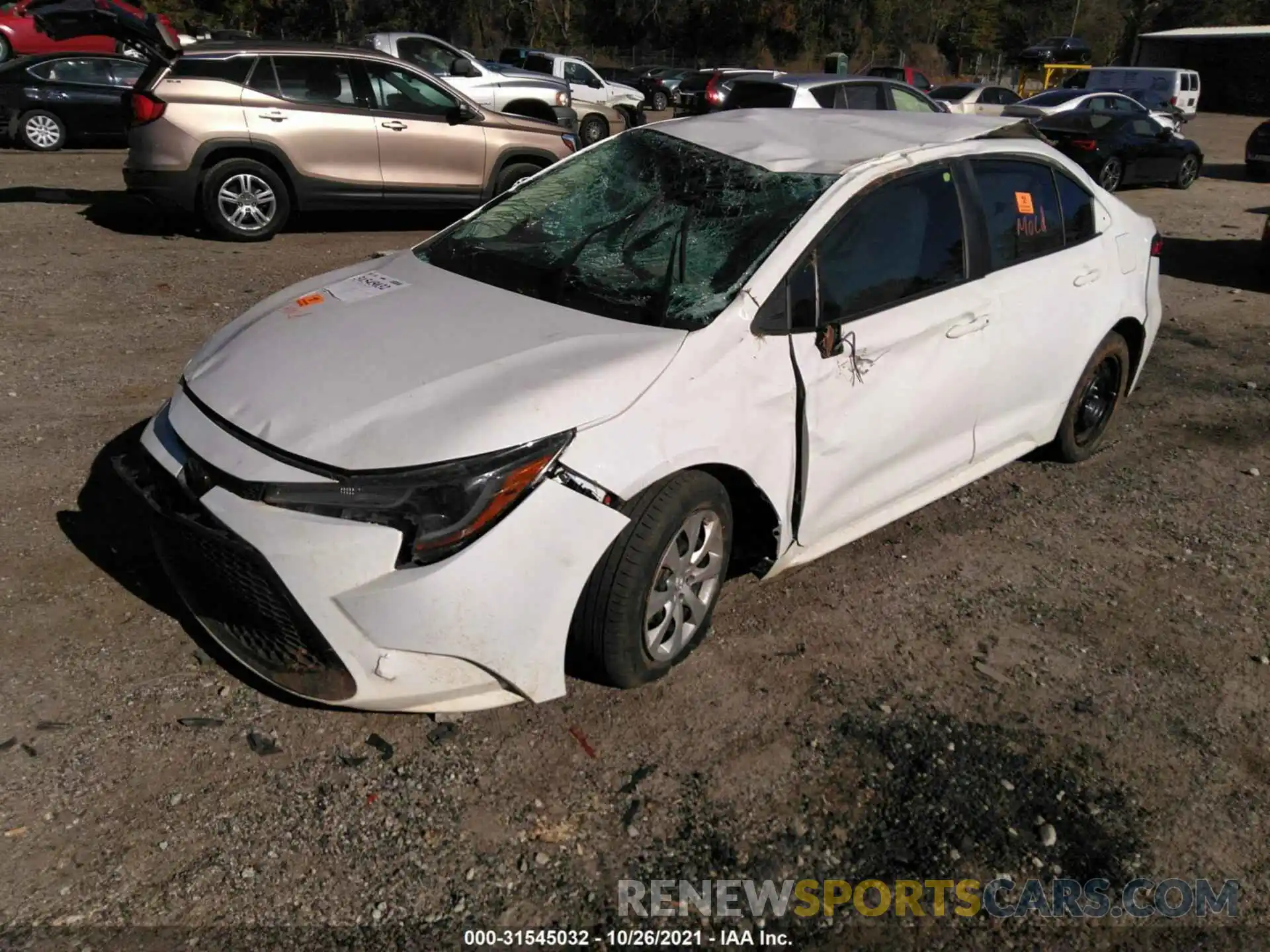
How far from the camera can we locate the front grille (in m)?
2.73

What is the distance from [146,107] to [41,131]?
7375 millimetres

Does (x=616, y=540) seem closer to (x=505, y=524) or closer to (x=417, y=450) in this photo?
(x=505, y=524)

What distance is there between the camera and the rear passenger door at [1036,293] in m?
4.11

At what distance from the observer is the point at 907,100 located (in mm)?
13492

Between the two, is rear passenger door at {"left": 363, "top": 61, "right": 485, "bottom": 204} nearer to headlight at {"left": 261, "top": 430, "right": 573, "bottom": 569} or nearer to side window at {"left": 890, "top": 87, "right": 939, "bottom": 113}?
side window at {"left": 890, "top": 87, "right": 939, "bottom": 113}

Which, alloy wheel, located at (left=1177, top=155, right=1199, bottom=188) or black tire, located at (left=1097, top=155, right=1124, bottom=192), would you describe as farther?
alloy wheel, located at (left=1177, top=155, right=1199, bottom=188)

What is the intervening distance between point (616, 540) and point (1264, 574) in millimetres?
3029

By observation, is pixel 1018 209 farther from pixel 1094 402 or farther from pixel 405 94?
pixel 405 94

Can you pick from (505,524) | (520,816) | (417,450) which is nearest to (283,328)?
(417,450)

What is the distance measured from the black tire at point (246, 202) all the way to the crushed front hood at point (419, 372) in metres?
6.26

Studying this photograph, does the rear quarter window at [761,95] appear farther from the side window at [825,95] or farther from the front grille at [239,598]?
the front grille at [239,598]

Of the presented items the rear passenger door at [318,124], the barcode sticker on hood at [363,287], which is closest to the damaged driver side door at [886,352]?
the barcode sticker on hood at [363,287]

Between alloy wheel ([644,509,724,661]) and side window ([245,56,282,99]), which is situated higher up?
side window ([245,56,282,99])

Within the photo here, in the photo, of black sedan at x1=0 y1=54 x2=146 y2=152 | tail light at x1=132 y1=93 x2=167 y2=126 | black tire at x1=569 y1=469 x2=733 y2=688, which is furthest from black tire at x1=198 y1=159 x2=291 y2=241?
black tire at x1=569 y1=469 x2=733 y2=688
